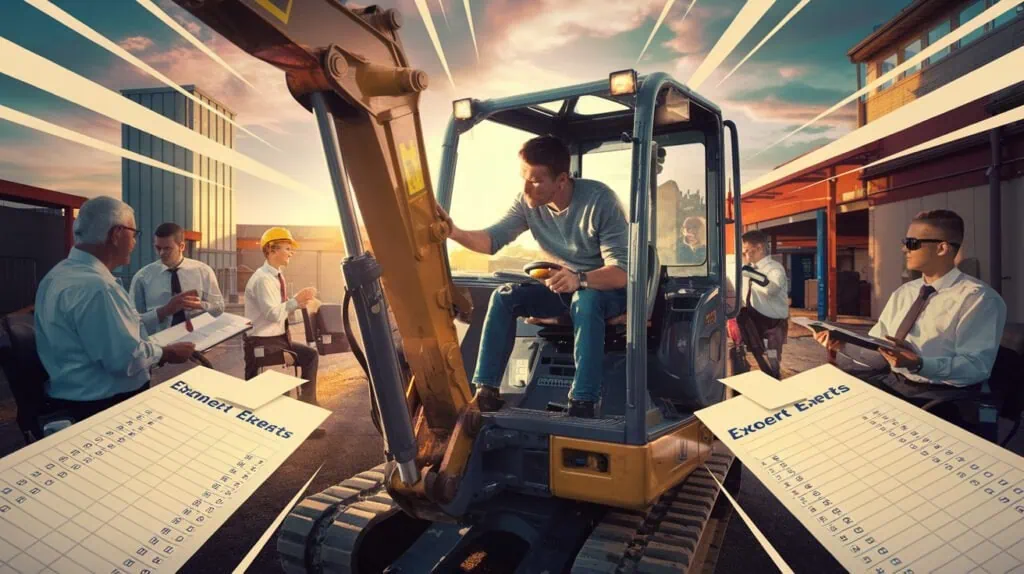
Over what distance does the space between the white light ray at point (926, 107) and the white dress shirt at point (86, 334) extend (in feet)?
45.8

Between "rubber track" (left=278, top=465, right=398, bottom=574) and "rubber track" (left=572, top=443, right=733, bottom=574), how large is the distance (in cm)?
117

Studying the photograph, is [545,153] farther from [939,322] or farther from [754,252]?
[754,252]

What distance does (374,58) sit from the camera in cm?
272

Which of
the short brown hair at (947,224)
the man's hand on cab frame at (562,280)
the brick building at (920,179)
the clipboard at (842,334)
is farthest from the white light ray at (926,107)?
the man's hand on cab frame at (562,280)

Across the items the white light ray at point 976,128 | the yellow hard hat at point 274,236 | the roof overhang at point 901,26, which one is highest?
the roof overhang at point 901,26

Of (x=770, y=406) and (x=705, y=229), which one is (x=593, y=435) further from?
(x=705, y=229)

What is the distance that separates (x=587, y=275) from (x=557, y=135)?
191cm

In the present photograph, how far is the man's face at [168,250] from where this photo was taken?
630 centimetres

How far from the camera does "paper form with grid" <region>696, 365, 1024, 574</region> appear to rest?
3.63 ft

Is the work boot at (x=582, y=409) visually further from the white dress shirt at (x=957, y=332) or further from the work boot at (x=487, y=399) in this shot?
the white dress shirt at (x=957, y=332)

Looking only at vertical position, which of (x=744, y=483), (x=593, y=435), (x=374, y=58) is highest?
(x=374, y=58)

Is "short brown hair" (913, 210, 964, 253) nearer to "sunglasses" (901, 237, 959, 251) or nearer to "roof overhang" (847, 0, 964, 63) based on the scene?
"sunglasses" (901, 237, 959, 251)

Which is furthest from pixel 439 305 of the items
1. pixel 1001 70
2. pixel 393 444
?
pixel 1001 70

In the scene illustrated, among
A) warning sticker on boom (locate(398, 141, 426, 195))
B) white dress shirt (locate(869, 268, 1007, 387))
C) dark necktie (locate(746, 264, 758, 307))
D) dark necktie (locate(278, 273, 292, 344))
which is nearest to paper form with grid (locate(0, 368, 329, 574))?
warning sticker on boom (locate(398, 141, 426, 195))
